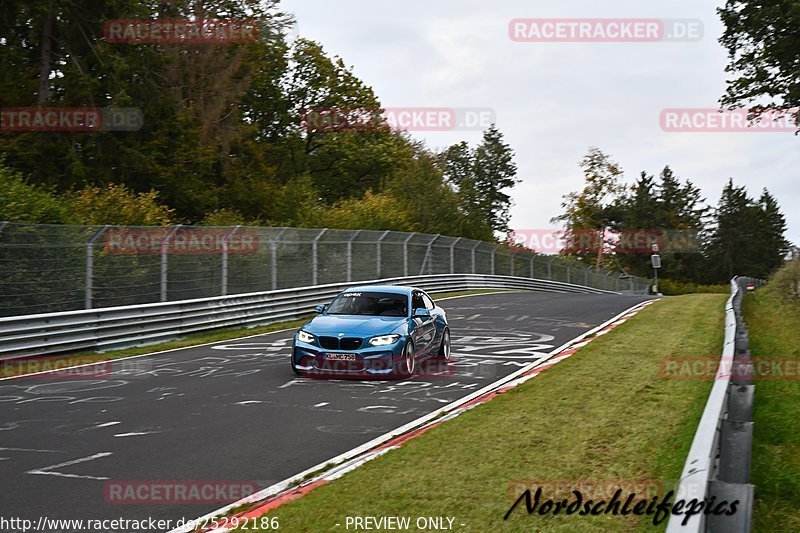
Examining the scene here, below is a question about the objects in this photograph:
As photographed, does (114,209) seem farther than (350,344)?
Yes

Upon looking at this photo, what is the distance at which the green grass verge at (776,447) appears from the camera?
6.20 meters

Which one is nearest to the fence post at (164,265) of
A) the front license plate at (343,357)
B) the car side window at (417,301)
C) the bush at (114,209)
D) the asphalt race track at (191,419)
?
the asphalt race track at (191,419)

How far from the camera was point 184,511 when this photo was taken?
20.4 ft

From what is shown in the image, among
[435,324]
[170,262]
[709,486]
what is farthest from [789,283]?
[709,486]

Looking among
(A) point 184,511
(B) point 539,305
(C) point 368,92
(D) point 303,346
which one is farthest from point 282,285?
(C) point 368,92

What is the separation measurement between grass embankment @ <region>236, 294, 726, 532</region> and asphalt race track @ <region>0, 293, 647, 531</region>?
0.73 meters

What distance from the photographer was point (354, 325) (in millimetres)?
13102

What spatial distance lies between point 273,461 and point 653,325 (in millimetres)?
13411

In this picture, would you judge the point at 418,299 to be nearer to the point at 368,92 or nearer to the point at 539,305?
the point at 539,305

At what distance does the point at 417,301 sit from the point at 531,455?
289 inches

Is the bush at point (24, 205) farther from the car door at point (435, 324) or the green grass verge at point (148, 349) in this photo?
the car door at point (435, 324)
